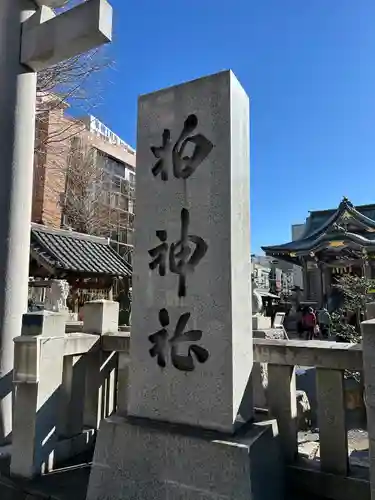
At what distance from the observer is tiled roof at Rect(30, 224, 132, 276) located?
8969mm

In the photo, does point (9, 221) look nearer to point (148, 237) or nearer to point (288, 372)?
point (148, 237)

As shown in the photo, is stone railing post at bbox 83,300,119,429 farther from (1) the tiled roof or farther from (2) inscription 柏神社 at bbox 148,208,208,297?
(1) the tiled roof

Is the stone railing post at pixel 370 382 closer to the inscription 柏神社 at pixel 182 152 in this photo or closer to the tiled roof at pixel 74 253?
the inscription 柏神社 at pixel 182 152

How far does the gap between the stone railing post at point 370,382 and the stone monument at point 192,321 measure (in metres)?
0.70

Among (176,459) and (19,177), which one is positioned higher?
(19,177)

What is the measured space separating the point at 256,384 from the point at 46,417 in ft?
6.56

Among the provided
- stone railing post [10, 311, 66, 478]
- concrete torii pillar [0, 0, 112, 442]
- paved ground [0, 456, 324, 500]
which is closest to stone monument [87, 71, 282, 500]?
paved ground [0, 456, 324, 500]

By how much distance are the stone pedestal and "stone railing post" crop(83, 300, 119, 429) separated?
989 millimetres

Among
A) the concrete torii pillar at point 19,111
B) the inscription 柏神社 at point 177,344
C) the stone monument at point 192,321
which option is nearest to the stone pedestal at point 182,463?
the stone monument at point 192,321

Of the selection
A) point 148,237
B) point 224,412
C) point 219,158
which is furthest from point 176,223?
point 224,412

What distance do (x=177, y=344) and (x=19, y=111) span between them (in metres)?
3.30

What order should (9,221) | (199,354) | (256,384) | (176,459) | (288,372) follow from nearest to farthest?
1. (176,459)
2. (199,354)
3. (288,372)
4. (256,384)
5. (9,221)

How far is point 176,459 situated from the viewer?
262cm

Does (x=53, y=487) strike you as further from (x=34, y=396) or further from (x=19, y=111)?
(x=19, y=111)
